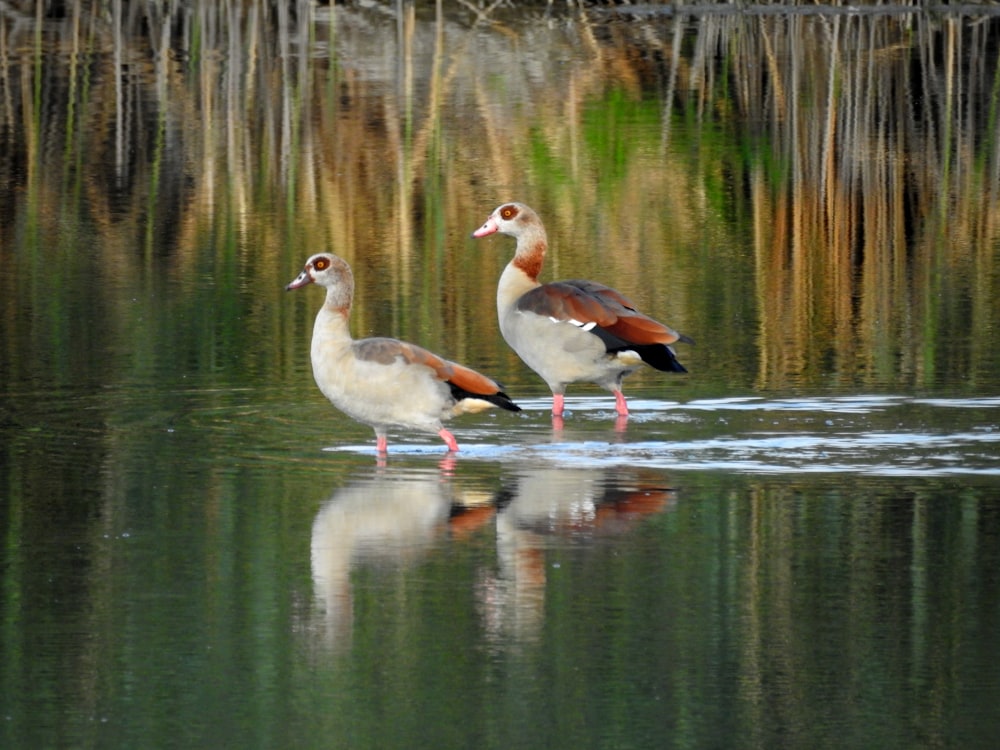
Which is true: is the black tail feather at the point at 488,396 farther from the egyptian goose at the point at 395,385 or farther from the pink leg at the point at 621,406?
the pink leg at the point at 621,406

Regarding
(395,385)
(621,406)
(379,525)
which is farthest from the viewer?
(621,406)

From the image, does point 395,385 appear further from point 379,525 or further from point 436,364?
point 379,525

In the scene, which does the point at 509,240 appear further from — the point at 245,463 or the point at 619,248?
the point at 245,463

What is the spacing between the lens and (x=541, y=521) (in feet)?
26.3

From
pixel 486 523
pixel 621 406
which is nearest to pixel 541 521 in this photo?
pixel 486 523

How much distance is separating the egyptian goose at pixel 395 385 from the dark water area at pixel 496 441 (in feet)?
0.72

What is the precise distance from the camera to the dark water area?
236 inches

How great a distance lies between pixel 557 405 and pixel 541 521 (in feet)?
9.93

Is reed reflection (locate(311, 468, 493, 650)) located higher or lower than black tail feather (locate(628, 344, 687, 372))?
lower

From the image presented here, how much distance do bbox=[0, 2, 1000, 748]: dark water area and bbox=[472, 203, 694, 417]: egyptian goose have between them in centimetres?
22

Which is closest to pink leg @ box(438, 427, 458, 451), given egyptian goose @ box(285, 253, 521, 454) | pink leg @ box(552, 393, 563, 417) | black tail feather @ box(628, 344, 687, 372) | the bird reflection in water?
egyptian goose @ box(285, 253, 521, 454)

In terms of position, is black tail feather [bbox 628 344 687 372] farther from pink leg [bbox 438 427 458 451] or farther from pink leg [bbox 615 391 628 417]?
pink leg [bbox 438 427 458 451]

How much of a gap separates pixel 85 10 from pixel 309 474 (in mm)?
30163

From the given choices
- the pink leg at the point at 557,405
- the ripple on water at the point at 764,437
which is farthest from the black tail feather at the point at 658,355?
the pink leg at the point at 557,405
